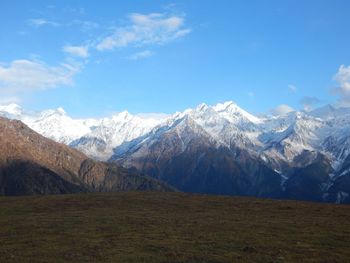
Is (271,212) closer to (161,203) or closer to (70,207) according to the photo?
(161,203)

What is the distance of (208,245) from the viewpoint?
45906 millimetres

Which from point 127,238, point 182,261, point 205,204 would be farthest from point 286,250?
point 205,204

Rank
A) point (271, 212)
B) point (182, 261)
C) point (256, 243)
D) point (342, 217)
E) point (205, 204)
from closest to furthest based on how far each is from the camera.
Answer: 1. point (182, 261)
2. point (256, 243)
3. point (342, 217)
4. point (271, 212)
5. point (205, 204)

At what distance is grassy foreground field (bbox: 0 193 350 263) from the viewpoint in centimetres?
4179

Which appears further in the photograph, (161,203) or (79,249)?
(161,203)

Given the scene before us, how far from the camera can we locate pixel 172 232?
177 feet

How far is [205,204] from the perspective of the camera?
85.7m

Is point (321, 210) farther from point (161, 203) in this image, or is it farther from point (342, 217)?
point (161, 203)

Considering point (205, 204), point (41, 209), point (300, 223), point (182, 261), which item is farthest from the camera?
point (205, 204)

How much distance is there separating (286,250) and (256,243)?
378cm

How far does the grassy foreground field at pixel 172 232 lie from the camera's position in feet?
137

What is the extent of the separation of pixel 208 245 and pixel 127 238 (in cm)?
864

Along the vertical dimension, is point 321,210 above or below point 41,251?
above

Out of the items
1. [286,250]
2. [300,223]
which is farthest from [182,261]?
[300,223]
